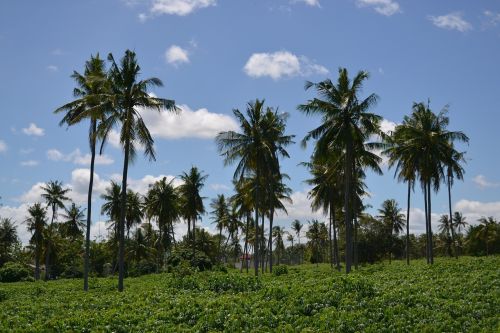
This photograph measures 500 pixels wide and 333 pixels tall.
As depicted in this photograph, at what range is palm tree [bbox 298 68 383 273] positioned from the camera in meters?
29.5

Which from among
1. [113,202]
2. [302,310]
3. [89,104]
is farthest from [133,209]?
[302,310]

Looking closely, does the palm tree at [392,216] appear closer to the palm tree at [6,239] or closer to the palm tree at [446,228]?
the palm tree at [446,228]

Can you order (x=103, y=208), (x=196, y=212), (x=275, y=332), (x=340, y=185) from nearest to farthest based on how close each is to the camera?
(x=275, y=332), (x=340, y=185), (x=196, y=212), (x=103, y=208)

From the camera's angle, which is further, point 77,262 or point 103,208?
point 77,262

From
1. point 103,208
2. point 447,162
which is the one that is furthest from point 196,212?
point 447,162

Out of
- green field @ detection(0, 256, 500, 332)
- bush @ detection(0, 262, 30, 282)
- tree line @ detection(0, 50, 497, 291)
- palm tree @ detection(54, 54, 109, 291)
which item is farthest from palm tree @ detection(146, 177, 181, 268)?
green field @ detection(0, 256, 500, 332)

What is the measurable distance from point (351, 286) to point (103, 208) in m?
44.2

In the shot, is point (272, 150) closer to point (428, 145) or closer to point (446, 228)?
point (428, 145)

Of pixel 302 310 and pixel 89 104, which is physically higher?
pixel 89 104

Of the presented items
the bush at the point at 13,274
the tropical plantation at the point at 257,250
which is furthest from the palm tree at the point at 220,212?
A: the bush at the point at 13,274

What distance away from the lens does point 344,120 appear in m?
29.6

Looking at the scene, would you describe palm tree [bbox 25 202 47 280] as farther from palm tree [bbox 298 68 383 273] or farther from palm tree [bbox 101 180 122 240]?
palm tree [bbox 298 68 383 273]

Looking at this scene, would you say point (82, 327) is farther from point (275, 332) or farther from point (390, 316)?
point (390, 316)

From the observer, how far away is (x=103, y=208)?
2212 inches
